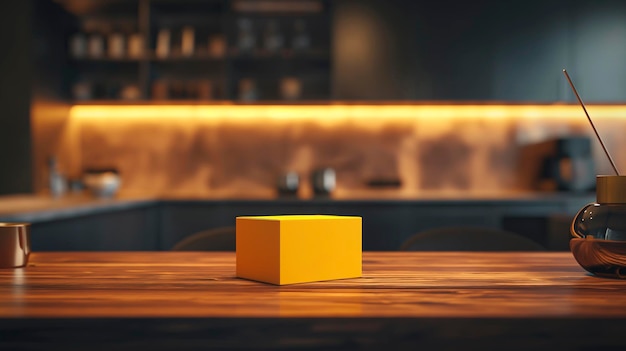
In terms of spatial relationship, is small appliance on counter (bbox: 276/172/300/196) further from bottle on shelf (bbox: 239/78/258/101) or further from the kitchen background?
bottle on shelf (bbox: 239/78/258/101)

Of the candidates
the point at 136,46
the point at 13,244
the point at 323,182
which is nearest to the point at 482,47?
the point at 323,182

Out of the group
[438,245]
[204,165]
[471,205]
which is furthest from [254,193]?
[438,245]

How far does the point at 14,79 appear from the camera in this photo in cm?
334

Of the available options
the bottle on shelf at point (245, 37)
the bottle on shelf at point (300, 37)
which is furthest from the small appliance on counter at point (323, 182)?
the bottle on shelf at point (245, 37)

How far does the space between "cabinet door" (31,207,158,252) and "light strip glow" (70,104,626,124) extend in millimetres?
962

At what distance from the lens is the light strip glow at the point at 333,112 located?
4.04 m

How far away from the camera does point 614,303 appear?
0.71 m

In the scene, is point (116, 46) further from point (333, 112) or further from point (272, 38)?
point (333, 112)

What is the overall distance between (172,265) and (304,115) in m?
3.15

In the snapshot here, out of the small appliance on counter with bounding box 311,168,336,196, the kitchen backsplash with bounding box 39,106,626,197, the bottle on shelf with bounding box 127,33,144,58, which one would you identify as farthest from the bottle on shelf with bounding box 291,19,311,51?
the bottle on shelf with bounding box 127,33,144,58

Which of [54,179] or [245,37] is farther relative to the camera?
[245,37]

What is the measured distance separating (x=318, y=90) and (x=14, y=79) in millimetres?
1952

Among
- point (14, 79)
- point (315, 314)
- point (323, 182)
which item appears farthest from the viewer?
point (323, 182)

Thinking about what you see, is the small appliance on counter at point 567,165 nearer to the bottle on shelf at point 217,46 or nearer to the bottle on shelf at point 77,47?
the bottle on shelf at point 217,46
